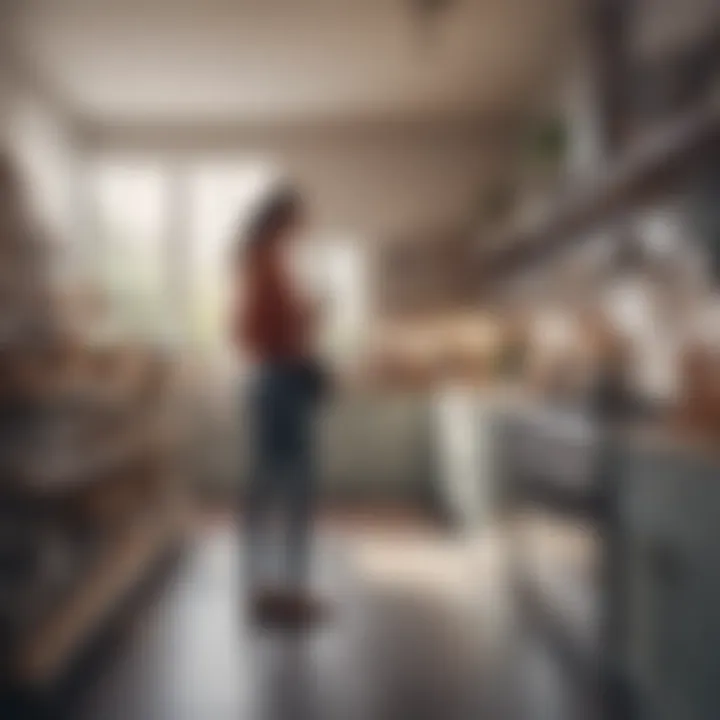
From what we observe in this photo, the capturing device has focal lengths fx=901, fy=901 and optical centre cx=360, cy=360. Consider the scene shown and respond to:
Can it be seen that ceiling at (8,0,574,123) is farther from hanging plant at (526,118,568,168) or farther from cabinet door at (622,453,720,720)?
cabinet door at (622,453,720,720)

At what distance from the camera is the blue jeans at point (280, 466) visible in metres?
0.43

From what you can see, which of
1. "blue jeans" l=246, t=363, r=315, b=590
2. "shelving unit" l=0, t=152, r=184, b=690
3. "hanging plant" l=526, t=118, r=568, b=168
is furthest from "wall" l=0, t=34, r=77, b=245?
"hanging plant" l=526, t=118, r=568, b=168

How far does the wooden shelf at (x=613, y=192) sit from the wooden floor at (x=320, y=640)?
16 centimetres

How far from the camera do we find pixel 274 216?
0.44 meters

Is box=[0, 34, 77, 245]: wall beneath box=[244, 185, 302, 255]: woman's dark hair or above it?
above

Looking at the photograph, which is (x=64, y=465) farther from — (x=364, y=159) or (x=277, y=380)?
(x=364, y=159)

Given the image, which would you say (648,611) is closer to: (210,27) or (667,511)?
(667,511)

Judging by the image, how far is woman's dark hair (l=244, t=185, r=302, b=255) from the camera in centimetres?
43

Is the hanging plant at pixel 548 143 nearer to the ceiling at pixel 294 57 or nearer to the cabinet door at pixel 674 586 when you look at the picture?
the ceiling at pixel 294 57

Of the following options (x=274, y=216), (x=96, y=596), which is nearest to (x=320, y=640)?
(x=96, y=596)

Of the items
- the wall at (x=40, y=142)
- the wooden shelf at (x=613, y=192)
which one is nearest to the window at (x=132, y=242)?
the wall at (x=40, y=142)

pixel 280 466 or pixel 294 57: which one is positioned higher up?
pixel 294 57

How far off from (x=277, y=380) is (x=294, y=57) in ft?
0.51

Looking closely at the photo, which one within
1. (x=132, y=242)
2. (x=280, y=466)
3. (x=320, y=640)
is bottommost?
(x=320, y=640)
